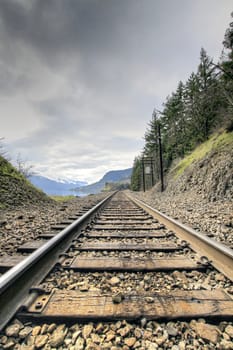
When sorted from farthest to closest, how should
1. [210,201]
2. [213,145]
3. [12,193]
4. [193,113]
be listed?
A: [193,113] < [213,145] < [210,201] < [12,193]

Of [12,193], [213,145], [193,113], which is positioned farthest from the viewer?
[193,113]

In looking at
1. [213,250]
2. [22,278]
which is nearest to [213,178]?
[213,250]

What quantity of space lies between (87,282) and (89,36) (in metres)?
10.3

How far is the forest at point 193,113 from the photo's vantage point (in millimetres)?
13523

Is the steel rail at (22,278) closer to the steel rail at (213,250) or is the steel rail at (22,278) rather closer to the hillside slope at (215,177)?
the steel rail at (213,250)

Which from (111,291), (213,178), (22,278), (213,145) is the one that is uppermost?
(213,145)

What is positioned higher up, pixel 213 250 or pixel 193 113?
pixel 193 113

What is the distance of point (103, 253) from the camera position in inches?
88.7

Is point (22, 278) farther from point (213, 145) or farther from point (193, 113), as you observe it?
point (193, 113)

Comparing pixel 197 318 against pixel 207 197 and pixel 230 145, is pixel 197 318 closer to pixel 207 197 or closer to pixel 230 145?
pixel 207 197

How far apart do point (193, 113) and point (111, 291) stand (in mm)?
26597

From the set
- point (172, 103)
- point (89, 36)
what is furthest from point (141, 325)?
point (172, 103)

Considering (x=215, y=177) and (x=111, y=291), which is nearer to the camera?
(x=111, y=291)

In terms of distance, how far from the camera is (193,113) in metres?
24.3
